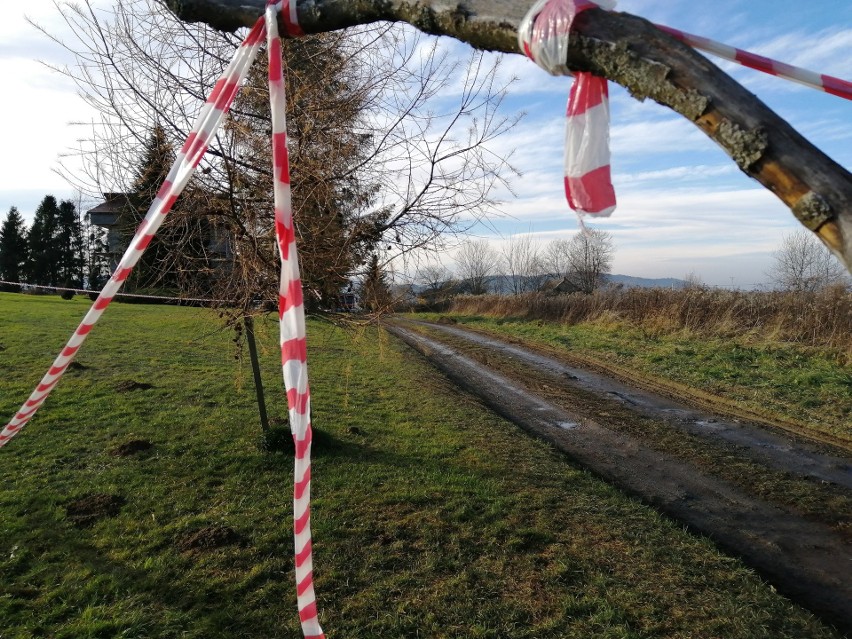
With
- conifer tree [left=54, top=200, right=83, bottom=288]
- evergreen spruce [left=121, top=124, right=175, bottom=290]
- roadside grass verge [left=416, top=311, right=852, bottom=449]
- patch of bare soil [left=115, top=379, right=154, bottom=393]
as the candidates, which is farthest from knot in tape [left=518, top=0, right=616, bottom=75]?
conifer tree [left=54, top=200, right=83, bottom=288]

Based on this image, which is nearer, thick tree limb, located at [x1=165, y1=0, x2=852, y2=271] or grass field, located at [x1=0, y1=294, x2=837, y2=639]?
thick tree limb, located at [x1=165, y1=0, x2=852, y2=271]

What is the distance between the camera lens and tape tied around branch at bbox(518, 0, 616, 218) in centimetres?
153

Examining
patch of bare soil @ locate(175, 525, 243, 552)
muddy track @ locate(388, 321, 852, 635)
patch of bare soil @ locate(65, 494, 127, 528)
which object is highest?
patch of bare soil @ locate(65, 494, 127, 528)

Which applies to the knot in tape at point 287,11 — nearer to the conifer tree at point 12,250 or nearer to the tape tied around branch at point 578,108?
the tape tied around branch at point 578,108

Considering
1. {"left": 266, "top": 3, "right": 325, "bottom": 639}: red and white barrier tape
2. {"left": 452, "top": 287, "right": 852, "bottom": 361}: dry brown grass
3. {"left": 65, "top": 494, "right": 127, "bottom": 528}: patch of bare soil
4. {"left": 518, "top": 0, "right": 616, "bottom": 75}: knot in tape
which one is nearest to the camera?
{"left": 518, "top": 0, "right": 616, "bottom": 75}: knot in tape

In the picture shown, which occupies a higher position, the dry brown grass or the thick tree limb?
the thick tree limb

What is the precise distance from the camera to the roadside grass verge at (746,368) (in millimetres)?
8891

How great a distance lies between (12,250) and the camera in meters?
45.9

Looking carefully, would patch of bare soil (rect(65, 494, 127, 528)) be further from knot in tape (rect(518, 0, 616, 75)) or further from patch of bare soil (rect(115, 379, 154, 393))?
knot in tape (rect(518, 0, 616, 75))

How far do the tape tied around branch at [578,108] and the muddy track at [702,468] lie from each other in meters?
3.60

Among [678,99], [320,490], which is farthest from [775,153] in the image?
[320,490]

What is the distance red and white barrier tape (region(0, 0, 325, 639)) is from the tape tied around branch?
0.94m

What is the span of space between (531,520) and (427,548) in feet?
3.49

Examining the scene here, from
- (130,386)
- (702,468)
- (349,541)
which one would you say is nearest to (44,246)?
(130,386)
